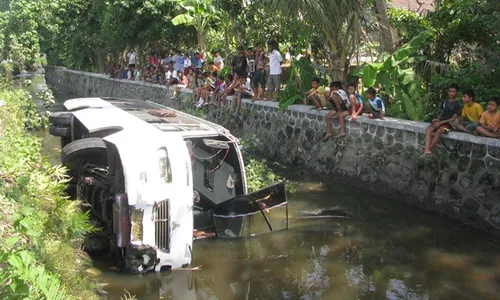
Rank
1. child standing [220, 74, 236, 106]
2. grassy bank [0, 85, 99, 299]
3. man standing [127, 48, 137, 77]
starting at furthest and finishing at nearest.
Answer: man standing [127, 48, 137, 77]
child standing [220, 74, 236, 106]
grassy bank [0, 85, 99, 299]

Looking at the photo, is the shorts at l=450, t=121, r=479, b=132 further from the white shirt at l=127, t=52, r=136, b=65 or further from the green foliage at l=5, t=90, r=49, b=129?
the white shirt at l=127, t=52, r=136, b=65

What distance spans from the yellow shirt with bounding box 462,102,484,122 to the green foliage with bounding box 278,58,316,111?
490 centimetres

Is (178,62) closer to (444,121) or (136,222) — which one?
(444,121)

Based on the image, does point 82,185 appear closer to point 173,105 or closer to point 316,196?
point 316,196

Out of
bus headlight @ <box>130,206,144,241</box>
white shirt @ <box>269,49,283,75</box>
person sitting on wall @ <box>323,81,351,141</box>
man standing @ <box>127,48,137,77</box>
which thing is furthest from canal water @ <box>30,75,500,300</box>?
man standing @ <box>127,48,137,77</box>

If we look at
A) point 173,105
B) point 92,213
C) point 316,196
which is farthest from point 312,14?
point 173,105

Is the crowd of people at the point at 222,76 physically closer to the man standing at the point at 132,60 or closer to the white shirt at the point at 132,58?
the man standing at the point at 132,60

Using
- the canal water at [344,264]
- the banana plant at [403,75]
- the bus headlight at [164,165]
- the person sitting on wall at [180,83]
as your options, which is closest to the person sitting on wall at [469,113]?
the banana plant at [403,75]

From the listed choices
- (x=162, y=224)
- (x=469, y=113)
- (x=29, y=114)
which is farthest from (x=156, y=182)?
(x=29, y=114)

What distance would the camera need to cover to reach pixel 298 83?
45.2 feet

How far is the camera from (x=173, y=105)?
19906mm

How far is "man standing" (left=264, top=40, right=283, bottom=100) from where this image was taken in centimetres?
1399

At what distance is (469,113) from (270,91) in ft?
21.9

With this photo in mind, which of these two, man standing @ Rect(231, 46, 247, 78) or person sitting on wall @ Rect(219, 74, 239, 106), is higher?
man standing @ Rect(231, 46, 247, 78)
